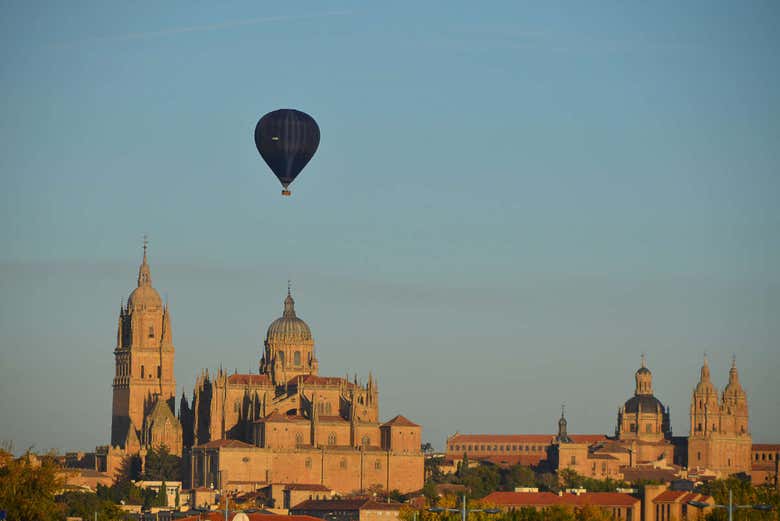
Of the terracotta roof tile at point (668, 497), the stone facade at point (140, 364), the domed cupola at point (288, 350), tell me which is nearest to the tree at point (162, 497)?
the stone facade at point (140, 364)

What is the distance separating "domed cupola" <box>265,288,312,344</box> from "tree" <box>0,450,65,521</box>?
75848 millimetres

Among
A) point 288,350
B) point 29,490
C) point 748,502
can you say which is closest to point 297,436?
point 288,350

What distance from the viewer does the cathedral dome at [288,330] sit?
151750 millimetres

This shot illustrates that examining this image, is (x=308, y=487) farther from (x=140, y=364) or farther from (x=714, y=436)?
(x=714, y=436)

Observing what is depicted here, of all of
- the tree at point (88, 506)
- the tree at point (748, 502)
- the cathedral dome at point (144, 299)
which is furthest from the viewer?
the cathedral dome at point (144, 299)

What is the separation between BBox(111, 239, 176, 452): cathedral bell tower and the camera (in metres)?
148

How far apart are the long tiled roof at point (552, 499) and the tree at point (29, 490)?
55.4 meters

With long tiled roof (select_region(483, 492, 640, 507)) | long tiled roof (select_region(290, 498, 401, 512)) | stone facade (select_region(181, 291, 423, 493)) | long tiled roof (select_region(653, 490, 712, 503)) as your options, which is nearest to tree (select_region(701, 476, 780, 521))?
long tiled roof (select_region(653, 490, 712, 503))

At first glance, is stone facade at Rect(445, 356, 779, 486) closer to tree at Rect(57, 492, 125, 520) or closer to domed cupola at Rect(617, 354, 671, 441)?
domed cupola at Rect(617, 354, 671, 441)

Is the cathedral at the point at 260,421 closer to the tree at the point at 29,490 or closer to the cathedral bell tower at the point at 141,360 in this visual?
the cathedral bell tower at the point at 141,360

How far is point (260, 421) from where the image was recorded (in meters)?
140

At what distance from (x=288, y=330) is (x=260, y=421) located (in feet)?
43.3

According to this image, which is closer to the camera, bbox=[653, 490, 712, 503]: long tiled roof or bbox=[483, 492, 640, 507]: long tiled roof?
bbox=[483, 492, 640, 507]: long tiled roof

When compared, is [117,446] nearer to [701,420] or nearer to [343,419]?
[343,419]
